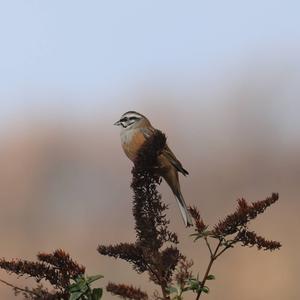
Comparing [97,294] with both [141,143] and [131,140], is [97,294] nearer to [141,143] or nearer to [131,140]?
[141,143]

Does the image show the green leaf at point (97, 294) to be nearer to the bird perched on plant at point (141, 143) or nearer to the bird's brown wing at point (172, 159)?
the bird perched on plant at point (141, 143)

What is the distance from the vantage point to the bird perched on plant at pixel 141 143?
3703mm

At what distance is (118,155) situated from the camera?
2456 centimetres

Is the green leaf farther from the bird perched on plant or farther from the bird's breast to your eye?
the bird's breast

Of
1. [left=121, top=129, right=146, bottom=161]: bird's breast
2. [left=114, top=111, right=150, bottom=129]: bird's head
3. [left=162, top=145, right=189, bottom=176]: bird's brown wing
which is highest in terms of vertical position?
[left=114, top=111, right=150, bottom=129]: bird's head

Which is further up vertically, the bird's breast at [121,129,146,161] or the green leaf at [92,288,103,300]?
the bird's breast at [121,129,146,161]

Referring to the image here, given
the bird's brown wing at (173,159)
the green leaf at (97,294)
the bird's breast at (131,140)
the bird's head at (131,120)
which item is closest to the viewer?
the green leaf at (97,294)

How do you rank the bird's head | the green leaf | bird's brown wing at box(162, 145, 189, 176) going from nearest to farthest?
1. the green leaf
2. bird's brown wing at box(162, 145, 189, 176)
3. the bird's head

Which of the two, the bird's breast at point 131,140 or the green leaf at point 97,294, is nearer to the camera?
the green leaf at point 97,294

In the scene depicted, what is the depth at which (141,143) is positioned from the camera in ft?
12.1

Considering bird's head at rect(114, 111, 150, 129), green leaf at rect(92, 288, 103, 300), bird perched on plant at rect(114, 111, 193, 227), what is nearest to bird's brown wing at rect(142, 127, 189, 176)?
bird perched on plant at rect(114, 111, 193, 227)

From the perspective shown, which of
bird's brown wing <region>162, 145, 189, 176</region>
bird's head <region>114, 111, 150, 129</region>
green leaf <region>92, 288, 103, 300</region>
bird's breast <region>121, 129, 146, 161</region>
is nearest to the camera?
green leaf <region>92, 288, 103, 300</region>

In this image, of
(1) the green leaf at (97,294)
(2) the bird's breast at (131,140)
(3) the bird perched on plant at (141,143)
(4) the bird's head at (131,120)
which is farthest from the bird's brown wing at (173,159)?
(1) the green leaf at (97,294)

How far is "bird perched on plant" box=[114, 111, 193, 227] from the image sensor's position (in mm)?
3703
